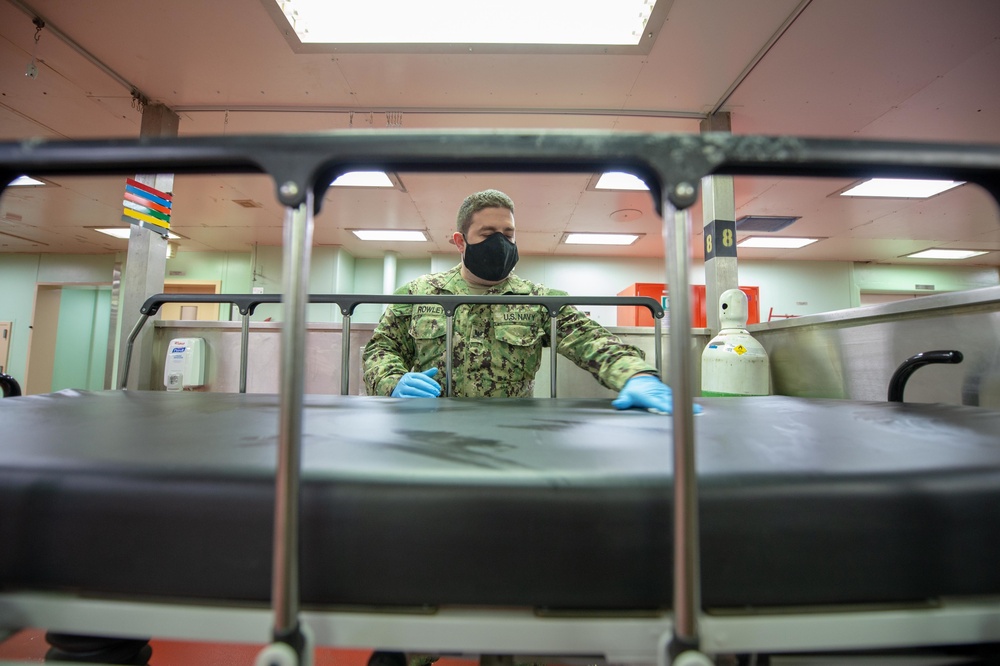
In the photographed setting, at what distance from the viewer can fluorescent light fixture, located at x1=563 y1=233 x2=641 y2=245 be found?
16.7ft

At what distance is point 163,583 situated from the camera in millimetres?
361

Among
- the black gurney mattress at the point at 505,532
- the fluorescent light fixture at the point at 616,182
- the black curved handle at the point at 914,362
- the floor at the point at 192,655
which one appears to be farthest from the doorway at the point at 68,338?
the black curved handle at the point at 914,362

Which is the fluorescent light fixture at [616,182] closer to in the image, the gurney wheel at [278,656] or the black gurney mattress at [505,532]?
the black gurney mattress at [505,532]

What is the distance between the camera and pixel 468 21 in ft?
6.23

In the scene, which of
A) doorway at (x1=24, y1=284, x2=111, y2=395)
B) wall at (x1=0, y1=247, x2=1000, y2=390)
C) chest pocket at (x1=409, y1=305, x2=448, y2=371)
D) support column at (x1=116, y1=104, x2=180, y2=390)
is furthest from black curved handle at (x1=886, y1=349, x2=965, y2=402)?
doorway at (x1=24, y1=284, x2=111, y2=395)

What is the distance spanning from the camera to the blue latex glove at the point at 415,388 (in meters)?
1.24

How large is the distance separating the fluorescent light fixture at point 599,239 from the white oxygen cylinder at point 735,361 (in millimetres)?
3336

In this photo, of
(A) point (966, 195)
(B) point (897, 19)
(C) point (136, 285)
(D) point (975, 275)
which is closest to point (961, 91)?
(B) point (897, 19)

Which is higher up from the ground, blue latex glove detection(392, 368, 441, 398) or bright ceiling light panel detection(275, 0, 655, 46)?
bright ceiling light panel detection(275, 0, 655, 46)

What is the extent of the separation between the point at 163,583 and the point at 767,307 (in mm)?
7160

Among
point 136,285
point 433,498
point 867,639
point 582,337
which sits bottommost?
point 867,639

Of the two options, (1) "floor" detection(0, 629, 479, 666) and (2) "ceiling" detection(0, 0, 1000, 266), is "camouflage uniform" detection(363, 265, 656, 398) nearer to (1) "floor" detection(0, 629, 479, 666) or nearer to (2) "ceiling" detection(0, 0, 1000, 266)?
(2) "ceiling" detection(0, 0, 1000, 266)

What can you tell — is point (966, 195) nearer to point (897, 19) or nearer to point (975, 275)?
point (897, 19)

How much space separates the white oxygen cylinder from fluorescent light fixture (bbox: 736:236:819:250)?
3838mm
